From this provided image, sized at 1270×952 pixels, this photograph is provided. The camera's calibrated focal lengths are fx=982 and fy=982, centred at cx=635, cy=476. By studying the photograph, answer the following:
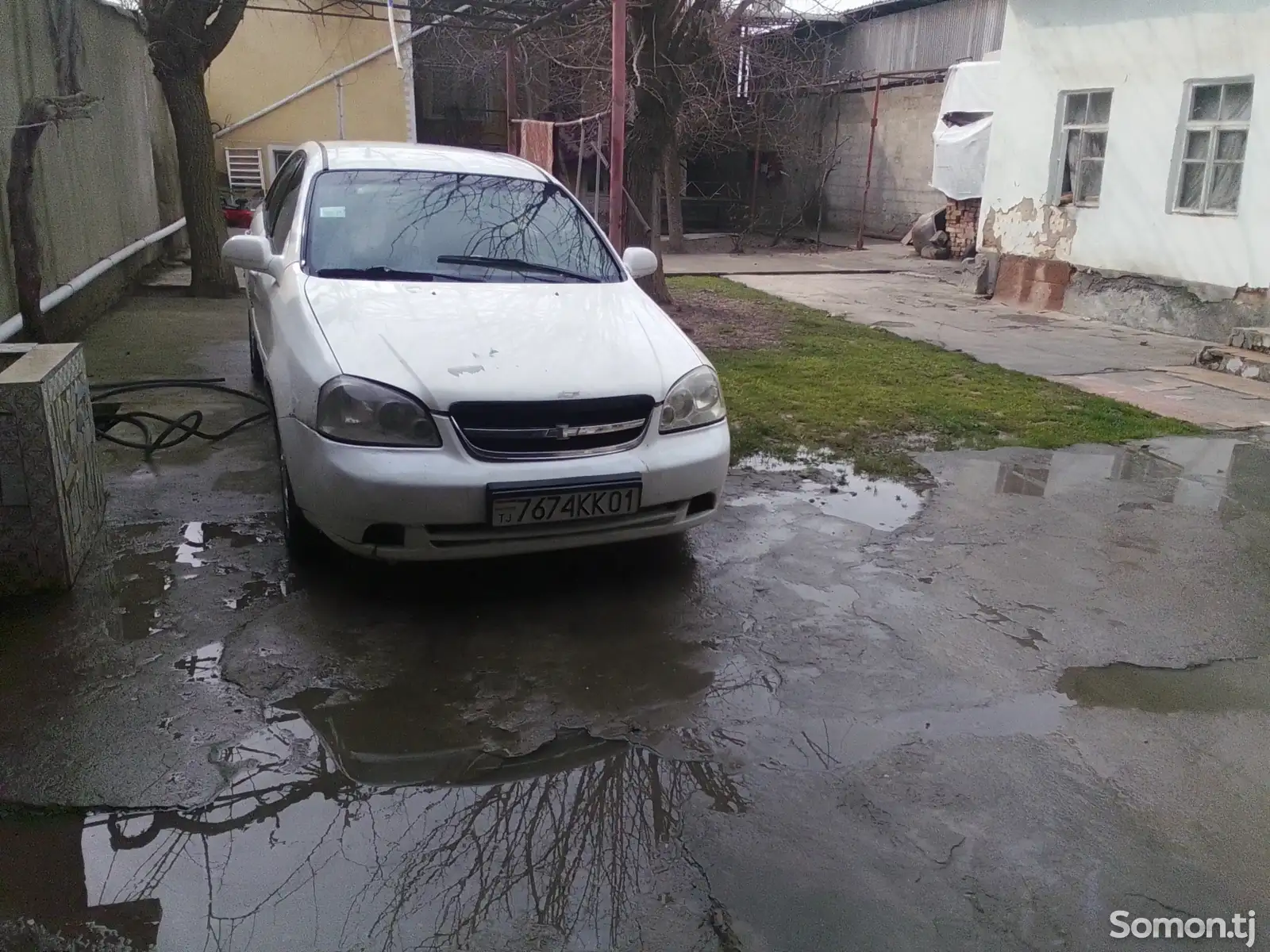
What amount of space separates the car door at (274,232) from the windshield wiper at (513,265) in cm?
78

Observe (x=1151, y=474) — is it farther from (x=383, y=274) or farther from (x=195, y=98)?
(x=195, y=98)

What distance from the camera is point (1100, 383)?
7676mm

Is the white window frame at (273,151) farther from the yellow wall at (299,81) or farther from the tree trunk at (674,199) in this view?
the tree trunk at (674,199)

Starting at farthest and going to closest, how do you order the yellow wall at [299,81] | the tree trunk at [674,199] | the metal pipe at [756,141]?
the metal pipe at [756,141], the yellow wall at [299,81], the tree trunk at [674,199]

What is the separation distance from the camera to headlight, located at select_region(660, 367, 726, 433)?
3.68 metres

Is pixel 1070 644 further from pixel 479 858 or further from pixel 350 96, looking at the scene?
pixel 350 96

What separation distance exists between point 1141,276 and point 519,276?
821cm

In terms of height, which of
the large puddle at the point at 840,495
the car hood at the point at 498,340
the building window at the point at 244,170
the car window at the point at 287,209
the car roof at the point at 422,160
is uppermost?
the building window at the point at 244,170

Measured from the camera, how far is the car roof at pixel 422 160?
4844mm

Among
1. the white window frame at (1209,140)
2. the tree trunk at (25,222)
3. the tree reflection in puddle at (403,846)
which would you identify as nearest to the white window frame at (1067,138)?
the white window frame at (1209,140)

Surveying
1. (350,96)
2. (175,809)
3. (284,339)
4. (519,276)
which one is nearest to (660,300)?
(519,276)

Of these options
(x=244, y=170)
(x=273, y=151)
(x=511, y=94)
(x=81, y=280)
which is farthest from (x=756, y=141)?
(x=81, y=280)

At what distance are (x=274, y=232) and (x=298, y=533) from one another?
2195mm

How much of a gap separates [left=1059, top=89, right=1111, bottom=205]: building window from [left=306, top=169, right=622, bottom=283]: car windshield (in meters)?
8.04
